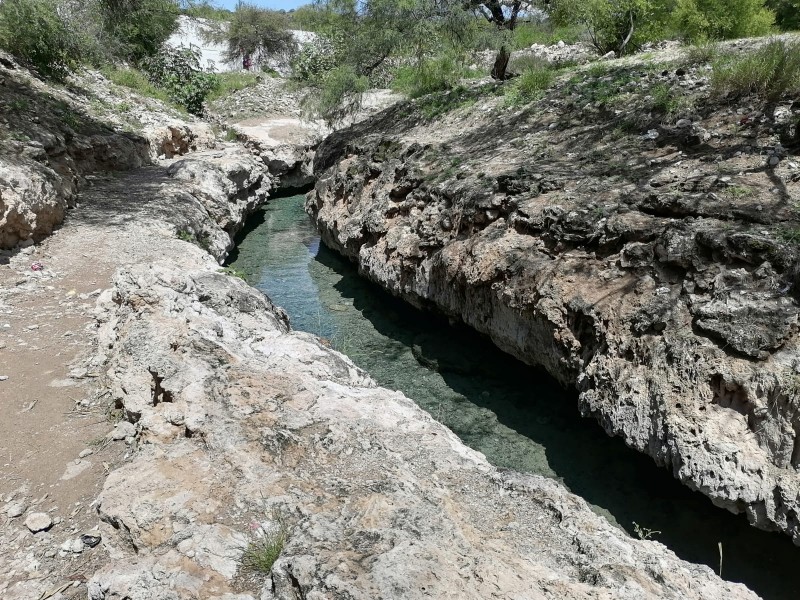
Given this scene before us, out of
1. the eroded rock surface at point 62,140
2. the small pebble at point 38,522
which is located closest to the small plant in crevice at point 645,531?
the small pebble at point 38,522

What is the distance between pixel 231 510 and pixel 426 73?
39.0ft

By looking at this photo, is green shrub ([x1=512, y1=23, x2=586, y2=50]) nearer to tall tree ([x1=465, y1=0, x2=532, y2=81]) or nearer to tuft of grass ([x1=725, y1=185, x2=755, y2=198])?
tall tree ([x1=465, y1=0, x2=532, y2=81])

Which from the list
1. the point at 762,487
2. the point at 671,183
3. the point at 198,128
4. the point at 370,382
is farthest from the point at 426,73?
the point at 762,487

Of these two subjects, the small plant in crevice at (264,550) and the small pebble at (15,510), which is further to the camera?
the small pebble at (15,510)

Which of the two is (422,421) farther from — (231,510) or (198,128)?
(198,128)

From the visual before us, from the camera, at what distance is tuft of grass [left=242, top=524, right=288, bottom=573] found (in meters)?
2.33

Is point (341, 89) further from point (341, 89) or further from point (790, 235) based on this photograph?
point (790, 235)

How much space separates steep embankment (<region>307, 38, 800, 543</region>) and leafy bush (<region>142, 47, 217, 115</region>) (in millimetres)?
12515

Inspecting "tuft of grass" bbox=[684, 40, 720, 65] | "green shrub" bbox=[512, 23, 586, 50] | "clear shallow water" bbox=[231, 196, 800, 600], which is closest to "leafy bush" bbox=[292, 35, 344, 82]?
"green shrub" bbox=[512, 23, 586, 50]

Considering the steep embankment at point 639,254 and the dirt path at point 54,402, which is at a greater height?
the steep embankment at point 639,254

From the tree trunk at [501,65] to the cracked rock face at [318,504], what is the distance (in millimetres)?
10361

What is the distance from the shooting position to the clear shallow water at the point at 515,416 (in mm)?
4000

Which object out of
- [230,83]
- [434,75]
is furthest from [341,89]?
[230,83]

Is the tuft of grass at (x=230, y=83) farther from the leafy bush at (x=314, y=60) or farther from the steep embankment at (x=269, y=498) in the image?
the steep embankment at (x=269, y=498)
